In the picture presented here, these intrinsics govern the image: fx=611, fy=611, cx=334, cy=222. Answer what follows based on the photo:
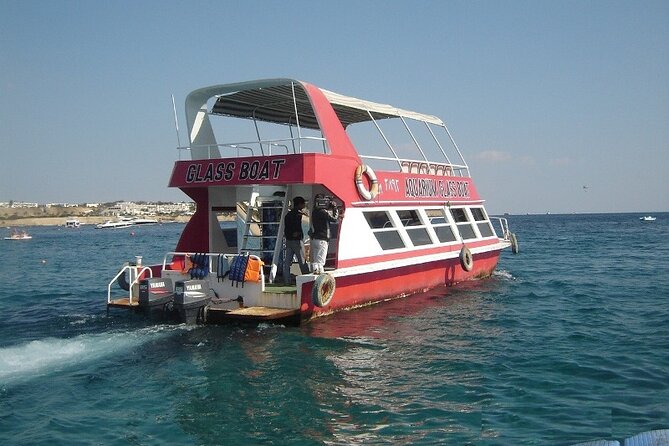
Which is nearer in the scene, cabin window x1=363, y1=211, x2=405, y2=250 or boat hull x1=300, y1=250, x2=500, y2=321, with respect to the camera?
boat hull x1=300, y1=250, x2=500, y2=321

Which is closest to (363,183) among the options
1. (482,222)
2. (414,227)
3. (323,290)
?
(414,227)

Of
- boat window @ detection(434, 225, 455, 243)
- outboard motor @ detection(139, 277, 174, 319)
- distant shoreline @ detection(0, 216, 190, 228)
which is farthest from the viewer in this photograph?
distant shoreline @ detection(0, 216, 190, 228)

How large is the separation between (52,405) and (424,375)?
520 centimetres

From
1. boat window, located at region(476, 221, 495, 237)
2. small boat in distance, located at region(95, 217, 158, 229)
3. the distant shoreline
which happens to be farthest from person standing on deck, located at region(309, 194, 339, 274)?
the distant shoreline

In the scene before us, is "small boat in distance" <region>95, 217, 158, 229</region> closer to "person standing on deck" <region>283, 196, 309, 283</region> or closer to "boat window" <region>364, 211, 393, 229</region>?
"boat window" <region>364, 211, 393, 229</region>

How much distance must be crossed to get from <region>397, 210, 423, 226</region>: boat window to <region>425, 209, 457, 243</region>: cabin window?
→ 1.89 feet

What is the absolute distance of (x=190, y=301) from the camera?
12.1 m

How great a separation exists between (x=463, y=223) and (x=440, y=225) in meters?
1.81

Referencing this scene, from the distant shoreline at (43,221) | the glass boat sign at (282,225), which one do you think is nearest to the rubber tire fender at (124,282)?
the glass boat sign at (282,225)

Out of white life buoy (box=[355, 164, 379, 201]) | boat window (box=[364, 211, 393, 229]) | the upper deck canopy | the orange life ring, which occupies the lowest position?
the orange life ring

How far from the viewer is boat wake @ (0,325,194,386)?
30.9 ft

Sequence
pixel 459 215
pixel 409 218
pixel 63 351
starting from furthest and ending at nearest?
1. pixel 459 215
2. pixel 409 218
3. pixel 63 351

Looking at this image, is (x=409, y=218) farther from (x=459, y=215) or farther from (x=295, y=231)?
(x=295, y=231)

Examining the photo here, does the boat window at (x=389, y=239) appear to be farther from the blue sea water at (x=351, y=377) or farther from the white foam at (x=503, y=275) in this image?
the white foam at (x=503, y=275)
